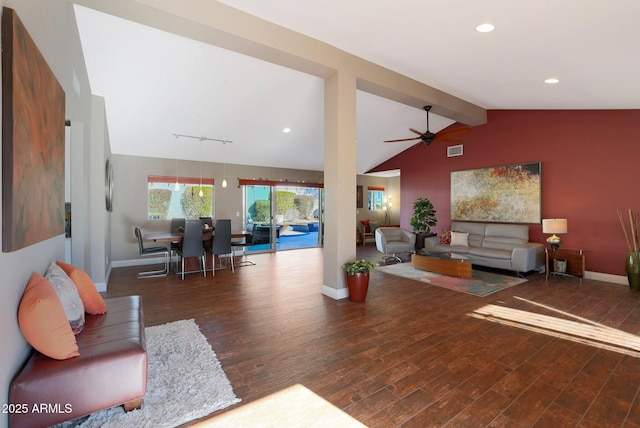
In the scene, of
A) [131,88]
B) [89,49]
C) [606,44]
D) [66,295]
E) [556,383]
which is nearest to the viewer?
[66,295]

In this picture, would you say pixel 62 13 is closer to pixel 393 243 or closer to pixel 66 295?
pixel 66 295

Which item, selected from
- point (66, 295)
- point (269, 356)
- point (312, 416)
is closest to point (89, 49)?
point (66, 295)

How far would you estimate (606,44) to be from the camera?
2.88 meters

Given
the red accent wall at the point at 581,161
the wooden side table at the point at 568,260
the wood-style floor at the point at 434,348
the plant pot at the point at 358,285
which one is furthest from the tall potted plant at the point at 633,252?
the plant pot at the point at 358,285

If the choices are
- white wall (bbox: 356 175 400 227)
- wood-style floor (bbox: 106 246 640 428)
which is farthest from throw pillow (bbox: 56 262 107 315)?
white wall (bbox: 356 175 400 227)

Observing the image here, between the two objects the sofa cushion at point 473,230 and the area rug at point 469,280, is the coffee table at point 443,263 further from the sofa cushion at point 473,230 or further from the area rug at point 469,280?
the sofa cushion at point 473,230

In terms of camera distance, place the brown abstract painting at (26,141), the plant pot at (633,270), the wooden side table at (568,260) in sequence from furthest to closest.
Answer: the wooden side table at (568,260), the plant pot at (633,270), the brown abstract painting at (26,141)

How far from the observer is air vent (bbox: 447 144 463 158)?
7063 mm

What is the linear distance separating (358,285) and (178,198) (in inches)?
218

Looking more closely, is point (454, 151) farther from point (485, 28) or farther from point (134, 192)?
point (134, 192)

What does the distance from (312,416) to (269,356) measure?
82 centimetres

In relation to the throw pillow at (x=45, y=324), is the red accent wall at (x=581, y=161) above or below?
above

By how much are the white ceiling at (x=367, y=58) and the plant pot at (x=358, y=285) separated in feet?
9.28

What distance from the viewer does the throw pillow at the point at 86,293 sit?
7.70 feet
